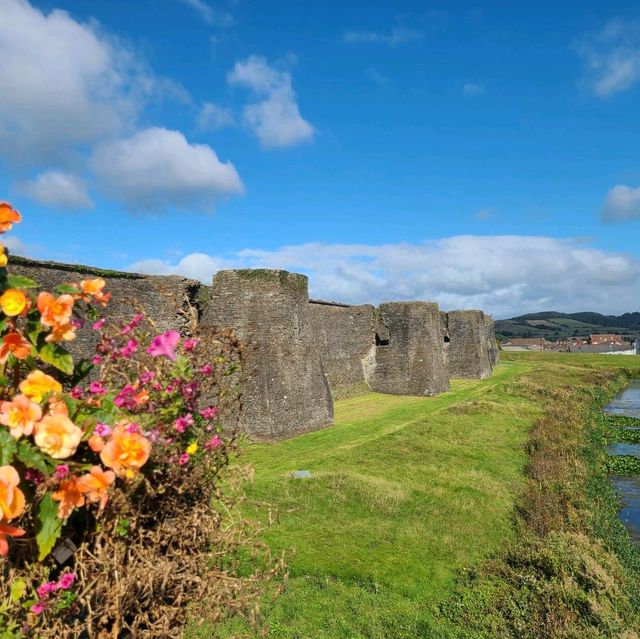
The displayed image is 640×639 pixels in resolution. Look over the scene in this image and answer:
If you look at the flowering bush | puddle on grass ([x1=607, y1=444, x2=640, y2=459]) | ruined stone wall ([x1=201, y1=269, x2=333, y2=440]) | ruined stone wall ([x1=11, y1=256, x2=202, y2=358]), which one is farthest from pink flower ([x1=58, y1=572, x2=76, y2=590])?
puddle on grass ([x1=607, y1=444, x2=640, y2=459])

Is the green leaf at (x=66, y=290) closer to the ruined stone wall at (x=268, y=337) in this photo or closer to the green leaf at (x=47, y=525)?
the green leaf at (x=47, y=525)

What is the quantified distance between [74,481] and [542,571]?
318 inches

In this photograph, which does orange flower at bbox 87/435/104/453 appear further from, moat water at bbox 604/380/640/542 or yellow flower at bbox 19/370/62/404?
moat water at bbox 604/380/640/542

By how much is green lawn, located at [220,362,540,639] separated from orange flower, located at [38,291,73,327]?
5.45ft

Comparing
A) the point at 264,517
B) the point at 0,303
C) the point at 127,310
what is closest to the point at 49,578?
the point at 0,303

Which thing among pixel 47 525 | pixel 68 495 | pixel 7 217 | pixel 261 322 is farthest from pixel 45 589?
pixel 261 322

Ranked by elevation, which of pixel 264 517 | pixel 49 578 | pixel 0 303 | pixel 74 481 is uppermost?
pixel 0 303

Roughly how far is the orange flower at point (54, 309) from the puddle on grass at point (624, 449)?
2039cm

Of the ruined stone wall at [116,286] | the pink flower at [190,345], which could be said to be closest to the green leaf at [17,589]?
the pink flower at [190,345]

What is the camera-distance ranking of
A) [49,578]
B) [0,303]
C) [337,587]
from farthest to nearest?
[337,587], [49,578], [0,303]

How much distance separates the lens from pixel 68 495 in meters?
1.84

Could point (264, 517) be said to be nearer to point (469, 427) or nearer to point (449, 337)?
point (469, 427)

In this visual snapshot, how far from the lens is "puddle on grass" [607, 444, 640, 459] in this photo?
18705 millimetres

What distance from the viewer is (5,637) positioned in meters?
1.94
